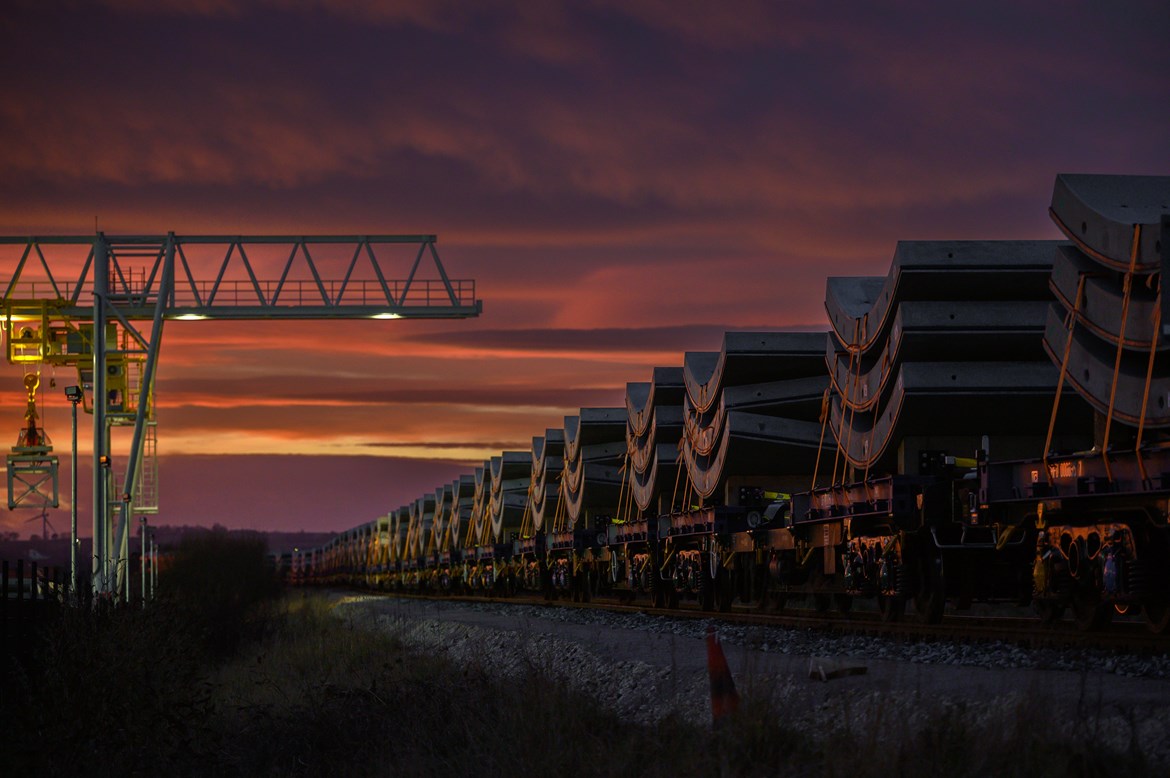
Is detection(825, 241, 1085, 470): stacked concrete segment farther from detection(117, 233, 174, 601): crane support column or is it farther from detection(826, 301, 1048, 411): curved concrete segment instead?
detection(117, 233, 174, 601): crane support column

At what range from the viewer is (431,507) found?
77.7 metres

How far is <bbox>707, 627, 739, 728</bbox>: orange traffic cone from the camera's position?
1017cm

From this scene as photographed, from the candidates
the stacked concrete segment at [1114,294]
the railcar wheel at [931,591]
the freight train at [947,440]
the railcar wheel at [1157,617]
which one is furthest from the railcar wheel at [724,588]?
the railcar wheel at [1157,617]

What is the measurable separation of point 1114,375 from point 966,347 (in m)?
4.79

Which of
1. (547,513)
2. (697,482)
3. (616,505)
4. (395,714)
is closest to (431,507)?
(547,513)

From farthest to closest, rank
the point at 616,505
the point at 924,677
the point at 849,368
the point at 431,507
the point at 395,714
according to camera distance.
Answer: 1. the point at 431,507
2. the point at 616,505
3. the point at 849,368
4. the point at 395,714
5. the point at 924,677

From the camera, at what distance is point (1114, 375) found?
13.2 metres

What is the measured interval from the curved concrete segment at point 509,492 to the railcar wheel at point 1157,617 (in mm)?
36843

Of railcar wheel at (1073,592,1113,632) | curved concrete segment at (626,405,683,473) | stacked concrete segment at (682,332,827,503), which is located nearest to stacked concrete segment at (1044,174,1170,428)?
railcar wheel at (1073,592,1113,632)

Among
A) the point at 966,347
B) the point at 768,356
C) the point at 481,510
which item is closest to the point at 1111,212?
the point at 966,347

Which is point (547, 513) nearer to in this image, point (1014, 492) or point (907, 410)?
point (907, 410)

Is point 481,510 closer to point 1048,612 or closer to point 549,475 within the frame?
point 549,475

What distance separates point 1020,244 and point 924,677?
23.6 ft

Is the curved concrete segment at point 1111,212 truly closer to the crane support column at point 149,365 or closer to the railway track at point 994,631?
the railway track at point 994,631
